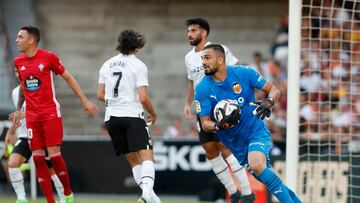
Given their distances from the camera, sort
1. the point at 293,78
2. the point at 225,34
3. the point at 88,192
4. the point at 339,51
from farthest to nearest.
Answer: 1. the point at 225,34
2. the point at 88,192
3. the point at 339,51
4. the point at 293,78

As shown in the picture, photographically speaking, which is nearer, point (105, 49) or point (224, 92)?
point (224, 92)

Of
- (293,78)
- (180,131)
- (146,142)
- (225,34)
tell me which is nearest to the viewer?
(146,142)

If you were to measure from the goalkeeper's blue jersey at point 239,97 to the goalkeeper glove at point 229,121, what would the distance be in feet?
0.88

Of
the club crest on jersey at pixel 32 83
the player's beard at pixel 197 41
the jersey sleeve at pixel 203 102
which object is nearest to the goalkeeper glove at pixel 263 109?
the jersey sleeve at pixel 203 102

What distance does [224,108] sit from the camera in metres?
9.71

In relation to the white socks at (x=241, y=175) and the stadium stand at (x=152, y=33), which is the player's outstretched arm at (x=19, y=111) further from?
the stadium stand at (x=152, y=33)

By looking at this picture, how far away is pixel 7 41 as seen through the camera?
2291 centimetres

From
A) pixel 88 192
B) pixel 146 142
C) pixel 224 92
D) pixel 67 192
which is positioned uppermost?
pixel 224 92

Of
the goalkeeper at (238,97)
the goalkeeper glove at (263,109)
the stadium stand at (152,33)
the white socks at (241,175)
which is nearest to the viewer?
the goalkeeper glove at (263,109)

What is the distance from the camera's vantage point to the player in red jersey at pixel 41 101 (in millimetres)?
11438

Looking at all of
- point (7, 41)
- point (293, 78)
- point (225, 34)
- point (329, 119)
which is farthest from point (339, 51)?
point (7, 41)

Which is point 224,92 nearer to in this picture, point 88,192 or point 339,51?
point 339,51

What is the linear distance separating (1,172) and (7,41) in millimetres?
5231

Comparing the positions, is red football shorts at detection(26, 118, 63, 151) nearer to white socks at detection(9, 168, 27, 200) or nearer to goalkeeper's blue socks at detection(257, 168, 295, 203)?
white socks at detection(9, 168, 27, 200)
